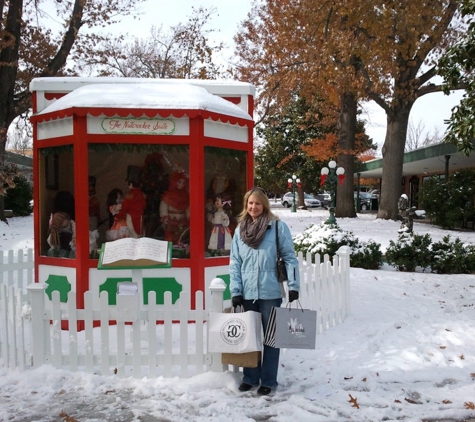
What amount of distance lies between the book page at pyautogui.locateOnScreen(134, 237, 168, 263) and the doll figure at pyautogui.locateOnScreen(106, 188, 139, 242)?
0.38 m

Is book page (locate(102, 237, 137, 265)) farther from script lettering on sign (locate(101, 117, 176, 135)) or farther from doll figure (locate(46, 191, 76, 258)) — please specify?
script lettering on sign (locate(101, 117, 176, 135))

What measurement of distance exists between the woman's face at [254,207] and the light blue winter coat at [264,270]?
0.14 meters

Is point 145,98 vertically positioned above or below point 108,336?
above

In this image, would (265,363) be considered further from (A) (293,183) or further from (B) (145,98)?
(A) (293,183)

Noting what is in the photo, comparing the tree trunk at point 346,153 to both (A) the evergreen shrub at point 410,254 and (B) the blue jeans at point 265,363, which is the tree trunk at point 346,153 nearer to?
(A) the evergreen shrub at point 410,254

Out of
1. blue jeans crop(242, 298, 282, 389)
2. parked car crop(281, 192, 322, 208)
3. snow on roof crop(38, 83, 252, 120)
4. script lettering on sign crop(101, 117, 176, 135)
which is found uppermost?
snow on roof crop(38, 83, 252, 120)

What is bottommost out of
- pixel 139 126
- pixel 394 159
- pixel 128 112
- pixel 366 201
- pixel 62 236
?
pixel 62 236

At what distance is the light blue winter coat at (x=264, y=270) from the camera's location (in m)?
4.40

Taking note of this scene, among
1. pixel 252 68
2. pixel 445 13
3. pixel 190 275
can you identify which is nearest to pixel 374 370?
pixel 190 275

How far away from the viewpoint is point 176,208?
6410 mm

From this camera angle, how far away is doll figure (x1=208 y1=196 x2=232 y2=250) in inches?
255

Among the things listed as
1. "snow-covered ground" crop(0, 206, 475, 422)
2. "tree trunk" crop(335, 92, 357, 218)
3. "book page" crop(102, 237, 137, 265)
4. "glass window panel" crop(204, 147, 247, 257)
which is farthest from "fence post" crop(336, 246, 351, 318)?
"tree trunk" crop(335, 92, 357, 218)

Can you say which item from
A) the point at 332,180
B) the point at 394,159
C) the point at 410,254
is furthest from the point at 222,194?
the point at 394,159

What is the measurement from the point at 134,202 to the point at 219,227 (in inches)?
44.6
